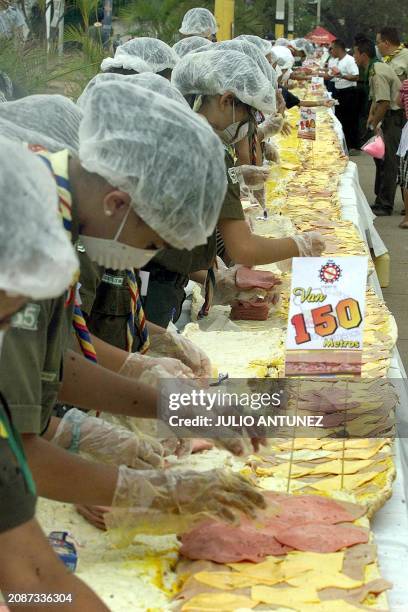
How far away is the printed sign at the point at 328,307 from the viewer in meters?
2.70

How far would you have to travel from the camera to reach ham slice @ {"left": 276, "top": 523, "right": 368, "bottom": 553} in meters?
1.98

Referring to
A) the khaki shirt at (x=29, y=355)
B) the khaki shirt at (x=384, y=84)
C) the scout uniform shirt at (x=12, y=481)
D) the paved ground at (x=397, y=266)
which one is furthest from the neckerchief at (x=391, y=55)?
the scout uniform shirt at (x=12, y=481)

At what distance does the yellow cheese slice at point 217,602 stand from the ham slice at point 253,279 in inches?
81.8

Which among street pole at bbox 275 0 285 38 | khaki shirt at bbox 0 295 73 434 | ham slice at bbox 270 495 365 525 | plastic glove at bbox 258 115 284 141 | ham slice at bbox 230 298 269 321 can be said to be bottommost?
street pole at bbox 275 0 285 38

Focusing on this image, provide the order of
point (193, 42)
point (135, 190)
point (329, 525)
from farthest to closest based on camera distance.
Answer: point (193, 42), point (329, 525), point (135, 190)

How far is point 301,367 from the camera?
283cm

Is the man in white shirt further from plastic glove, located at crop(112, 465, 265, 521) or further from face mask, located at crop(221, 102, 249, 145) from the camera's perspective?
plastic glove, located at crop(112, 465, 265, 521)

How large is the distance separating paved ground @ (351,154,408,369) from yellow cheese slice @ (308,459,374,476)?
8.32 ft

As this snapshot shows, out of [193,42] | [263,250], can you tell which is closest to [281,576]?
[263,250]

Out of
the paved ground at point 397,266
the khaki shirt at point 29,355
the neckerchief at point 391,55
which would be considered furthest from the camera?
the neckerchief at point 391,55

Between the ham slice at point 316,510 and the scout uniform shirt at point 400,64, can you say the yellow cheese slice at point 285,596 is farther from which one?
the scout uniform shirt at point 400,64

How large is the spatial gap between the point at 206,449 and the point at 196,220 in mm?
847

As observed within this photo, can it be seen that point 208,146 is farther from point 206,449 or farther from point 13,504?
point 206,449

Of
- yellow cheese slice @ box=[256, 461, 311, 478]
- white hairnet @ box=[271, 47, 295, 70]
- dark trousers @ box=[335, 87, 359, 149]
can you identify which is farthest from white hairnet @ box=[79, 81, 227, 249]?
dark trousers @ box=[335, 87, 359, 149]
